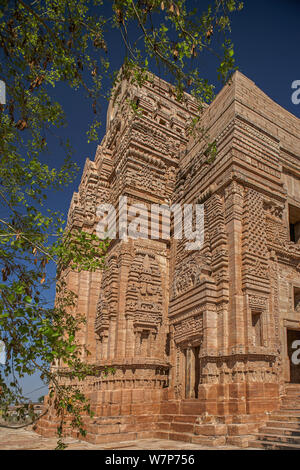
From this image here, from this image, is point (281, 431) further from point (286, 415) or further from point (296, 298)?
point (296, 298)

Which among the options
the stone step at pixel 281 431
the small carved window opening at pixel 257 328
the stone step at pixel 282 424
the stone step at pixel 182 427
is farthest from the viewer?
the small carved window opening at pixel 257 328

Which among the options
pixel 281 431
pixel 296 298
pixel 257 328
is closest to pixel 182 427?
pixel 281 431

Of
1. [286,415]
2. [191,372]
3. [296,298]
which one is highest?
[296,298]

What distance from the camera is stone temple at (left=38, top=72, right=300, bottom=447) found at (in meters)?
9.50

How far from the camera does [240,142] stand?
1207cm

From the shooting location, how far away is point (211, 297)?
1066 centimetres

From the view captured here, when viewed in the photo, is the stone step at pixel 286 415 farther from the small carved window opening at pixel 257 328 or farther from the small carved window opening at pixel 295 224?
the small carved window opening at pixel 295 224

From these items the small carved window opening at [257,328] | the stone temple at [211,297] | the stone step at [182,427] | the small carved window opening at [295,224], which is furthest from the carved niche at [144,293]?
the small carved window opening at [295,224]

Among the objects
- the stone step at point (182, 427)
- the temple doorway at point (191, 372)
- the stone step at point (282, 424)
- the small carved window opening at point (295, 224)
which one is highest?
the small carved window opening at point (295, 224)

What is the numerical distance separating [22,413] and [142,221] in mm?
10189

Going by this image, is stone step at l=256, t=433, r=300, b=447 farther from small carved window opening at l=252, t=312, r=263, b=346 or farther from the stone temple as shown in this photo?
small carved window opening at l=252, t=312, r=263, b=346

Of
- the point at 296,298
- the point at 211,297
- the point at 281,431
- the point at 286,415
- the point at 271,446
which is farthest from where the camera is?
the point at 296,298

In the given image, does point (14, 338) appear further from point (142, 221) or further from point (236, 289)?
point (142, 221)

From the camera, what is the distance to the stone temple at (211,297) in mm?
9500
